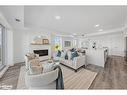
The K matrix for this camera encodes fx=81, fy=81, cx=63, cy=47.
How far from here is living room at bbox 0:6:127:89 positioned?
2.31m

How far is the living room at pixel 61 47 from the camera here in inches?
90.9

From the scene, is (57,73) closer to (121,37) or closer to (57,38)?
(57,38)

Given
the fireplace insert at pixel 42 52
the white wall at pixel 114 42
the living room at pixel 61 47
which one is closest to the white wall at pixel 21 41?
the living room at pixel 61 47

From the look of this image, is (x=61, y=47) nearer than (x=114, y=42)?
No

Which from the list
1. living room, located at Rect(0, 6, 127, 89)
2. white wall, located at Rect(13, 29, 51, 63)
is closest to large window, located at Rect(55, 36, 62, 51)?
living room, located at Rect(0, 6, 127, 89)

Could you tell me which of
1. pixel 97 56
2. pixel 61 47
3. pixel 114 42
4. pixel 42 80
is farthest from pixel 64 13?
pixel 114 42

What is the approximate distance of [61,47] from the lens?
8.05m

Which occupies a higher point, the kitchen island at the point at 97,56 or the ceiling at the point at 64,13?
the ceiling at the point at 64,13

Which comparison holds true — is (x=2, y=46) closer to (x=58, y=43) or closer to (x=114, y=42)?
(x=58, y=43)

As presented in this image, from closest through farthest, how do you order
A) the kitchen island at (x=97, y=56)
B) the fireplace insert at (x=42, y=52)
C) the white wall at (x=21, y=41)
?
the kitchen island at (x=97, y=56)
the white wall at (x=21, y=41)
the fireplace insert at (x=42, y=52)

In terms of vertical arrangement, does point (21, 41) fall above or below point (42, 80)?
above

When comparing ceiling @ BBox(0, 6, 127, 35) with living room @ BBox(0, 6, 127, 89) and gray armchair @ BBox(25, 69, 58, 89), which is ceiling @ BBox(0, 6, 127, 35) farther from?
gray armchair @ BBox(25, 69, 58, 89)

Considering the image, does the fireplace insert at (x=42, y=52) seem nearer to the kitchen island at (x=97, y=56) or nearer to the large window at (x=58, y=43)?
the large window at (x=58, y=43)

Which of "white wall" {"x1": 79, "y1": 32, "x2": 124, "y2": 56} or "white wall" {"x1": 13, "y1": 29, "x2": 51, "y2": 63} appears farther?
"white wall" {"x1": 79, "y1": 32, "x2": 124, "y2": 56}
